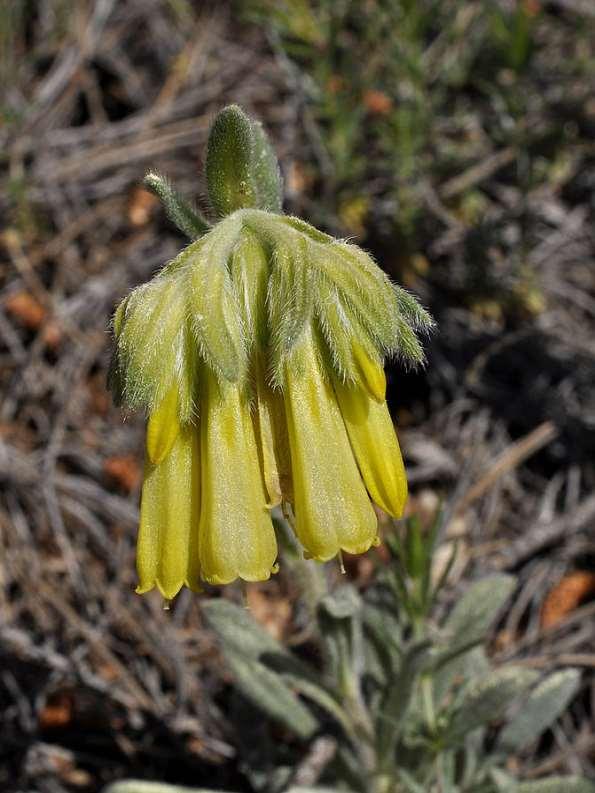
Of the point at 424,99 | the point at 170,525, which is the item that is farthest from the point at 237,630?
the point at 424,99

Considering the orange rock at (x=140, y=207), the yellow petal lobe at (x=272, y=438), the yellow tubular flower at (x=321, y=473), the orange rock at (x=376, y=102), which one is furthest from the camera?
the orange rock at (x=376, y=102)

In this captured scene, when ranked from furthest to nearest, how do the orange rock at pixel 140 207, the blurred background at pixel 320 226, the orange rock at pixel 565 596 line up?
the orange rock at pixel 140 207 < the orange rock at pixel 565 596 < the blurred background at pixel 320 226

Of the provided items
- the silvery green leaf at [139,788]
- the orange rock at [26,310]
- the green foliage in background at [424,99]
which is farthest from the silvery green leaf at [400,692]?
the orange rock at [26,310]

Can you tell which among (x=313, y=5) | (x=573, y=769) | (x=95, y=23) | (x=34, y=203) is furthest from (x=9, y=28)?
(x=573, y=769)

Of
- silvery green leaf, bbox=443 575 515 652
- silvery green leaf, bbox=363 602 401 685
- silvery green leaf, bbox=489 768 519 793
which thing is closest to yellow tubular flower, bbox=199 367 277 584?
silvery green leaf, bbox=363 602 401 685

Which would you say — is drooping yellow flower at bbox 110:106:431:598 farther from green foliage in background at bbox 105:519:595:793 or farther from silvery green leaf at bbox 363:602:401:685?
silvery green leaf at bbox 363:602:401:685

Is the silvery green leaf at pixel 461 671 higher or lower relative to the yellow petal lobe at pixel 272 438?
lower

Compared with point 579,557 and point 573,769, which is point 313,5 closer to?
point 579,557

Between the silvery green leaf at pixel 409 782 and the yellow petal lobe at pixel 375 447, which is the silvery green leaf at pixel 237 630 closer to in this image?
the silvery green leaf at pixel 409 782
